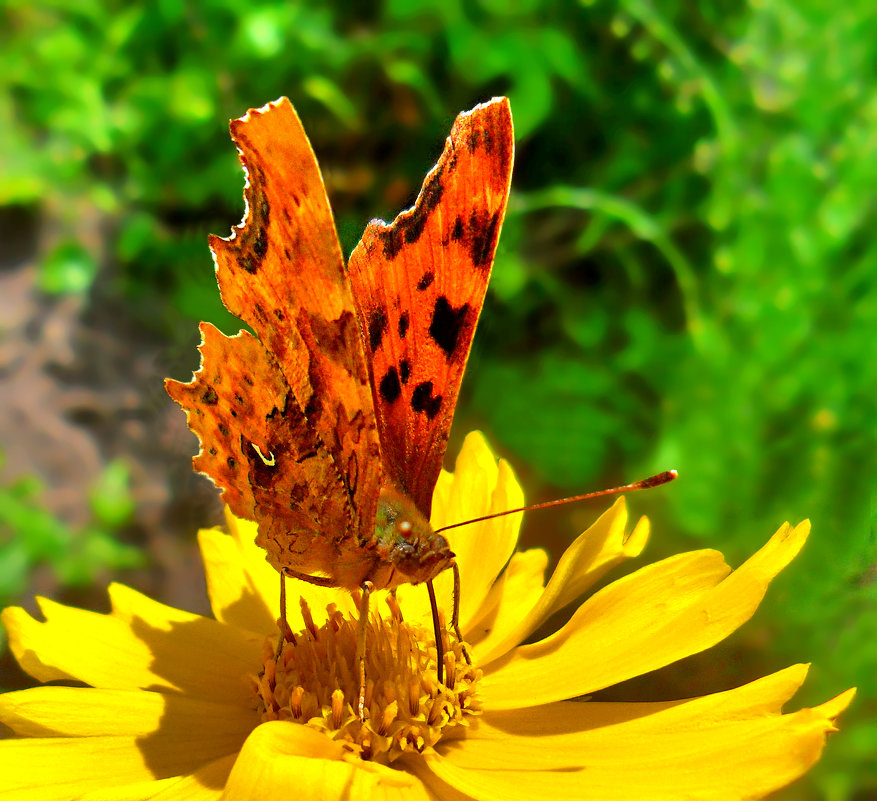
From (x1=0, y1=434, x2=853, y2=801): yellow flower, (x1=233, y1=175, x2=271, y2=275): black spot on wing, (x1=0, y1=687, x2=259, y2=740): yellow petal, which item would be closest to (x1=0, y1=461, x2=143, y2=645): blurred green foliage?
(x1=0, y1=434, x2=853, y2=801): yellow flower

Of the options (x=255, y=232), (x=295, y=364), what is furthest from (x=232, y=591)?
(x=255, y=232)

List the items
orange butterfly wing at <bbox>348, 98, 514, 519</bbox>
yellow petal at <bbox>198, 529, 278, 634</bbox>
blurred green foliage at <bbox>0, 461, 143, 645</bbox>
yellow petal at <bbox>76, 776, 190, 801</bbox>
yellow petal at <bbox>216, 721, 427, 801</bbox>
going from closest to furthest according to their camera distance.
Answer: yellow petal at <bbox>216, 721, 427, 801</bbox>
yellow petal at <bbox>76, 776, 190, 801</bbox>
orange butterfly wing at <bbox>348, 98, 514, 519</bbox>
yellow petal at <bbox>198, 529, 278, 634</bbox>
blurred green foliage at <bbox>0, 461, 143, 645</bbox>

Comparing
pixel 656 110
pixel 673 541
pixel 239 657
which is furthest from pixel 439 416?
pixel 656 110

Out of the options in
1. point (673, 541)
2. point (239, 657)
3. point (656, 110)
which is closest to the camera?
point (239, 657)

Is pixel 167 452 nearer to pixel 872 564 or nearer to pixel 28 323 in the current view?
pixel 28 323

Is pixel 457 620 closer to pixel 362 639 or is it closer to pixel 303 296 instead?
pixel 362 639

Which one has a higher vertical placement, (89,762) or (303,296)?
(303,296)

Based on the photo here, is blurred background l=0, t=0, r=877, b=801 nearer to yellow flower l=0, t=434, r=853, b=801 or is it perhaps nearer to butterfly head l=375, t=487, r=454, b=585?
yellow flower l=0, t=434, r=853, b=801
